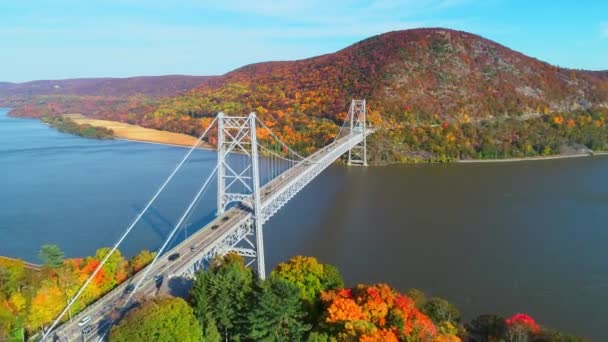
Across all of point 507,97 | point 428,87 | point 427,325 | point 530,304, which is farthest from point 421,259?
point 507,97

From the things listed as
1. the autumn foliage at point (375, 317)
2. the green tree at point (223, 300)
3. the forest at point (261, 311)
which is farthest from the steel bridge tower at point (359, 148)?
the green tree at point (223, 300)

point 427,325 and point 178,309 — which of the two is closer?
point 178,309

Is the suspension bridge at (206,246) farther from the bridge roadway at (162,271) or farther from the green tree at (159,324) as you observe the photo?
the green tree at (159,324)

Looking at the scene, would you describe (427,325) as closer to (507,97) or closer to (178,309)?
(178,309)

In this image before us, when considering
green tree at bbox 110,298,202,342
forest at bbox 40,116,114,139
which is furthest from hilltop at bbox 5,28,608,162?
green tree at bbox 110,298,202,342

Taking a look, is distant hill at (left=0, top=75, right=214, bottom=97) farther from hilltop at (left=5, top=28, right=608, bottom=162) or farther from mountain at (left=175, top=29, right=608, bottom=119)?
mountain at (left=175, top=29, right=608, bottom=119)

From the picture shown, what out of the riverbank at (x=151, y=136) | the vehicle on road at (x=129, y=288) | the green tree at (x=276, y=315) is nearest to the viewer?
the green tree at (x=276, y=315)
